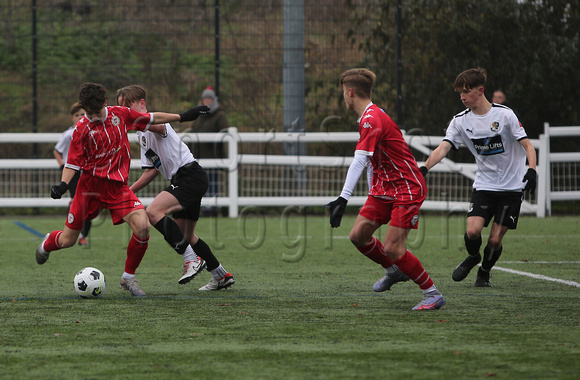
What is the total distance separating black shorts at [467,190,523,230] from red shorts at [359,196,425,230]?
3.99 ft

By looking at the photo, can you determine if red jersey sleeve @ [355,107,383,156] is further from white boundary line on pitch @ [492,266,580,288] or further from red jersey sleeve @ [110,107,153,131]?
white boundary line on pitch @ [492,266,580,288]

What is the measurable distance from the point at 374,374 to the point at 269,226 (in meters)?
8.49

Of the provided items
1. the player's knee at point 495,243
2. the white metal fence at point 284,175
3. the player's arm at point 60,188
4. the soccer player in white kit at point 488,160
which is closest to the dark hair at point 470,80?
the soccer player in white kit at point 488,160

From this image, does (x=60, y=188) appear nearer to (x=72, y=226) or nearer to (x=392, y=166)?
(x=72, y=226)

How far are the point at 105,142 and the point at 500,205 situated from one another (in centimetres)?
339

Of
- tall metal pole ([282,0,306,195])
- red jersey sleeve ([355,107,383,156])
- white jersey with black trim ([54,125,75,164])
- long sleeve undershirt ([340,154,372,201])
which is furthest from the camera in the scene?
tall metal pole ([282,0,306,195])

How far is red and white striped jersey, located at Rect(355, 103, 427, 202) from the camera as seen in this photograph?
220 inches

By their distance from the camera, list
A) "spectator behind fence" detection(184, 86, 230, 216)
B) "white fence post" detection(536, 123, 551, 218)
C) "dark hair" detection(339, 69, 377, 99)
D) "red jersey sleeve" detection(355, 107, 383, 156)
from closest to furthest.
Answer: "red jersey sleeve" detection(355, 107, 383, 156), "dark hair" detection(339, 69, 377, 99), "white fence post" detection(536, 123, 551, 218), "spectator behind fence" detection(184, 86, 230, 216)

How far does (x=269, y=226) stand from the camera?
12305 millimetres

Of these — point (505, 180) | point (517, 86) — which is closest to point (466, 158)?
point (517, 86)

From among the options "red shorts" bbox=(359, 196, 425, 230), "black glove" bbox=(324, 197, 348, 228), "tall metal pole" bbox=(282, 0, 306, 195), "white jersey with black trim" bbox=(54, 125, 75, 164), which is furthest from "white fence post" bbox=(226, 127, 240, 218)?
"black glove" bbox=(324, 197, 348, 228)

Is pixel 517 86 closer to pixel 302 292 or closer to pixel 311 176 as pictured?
pixel 311 176

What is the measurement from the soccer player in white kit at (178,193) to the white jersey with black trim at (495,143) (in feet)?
7.31

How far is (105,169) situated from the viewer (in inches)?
245
